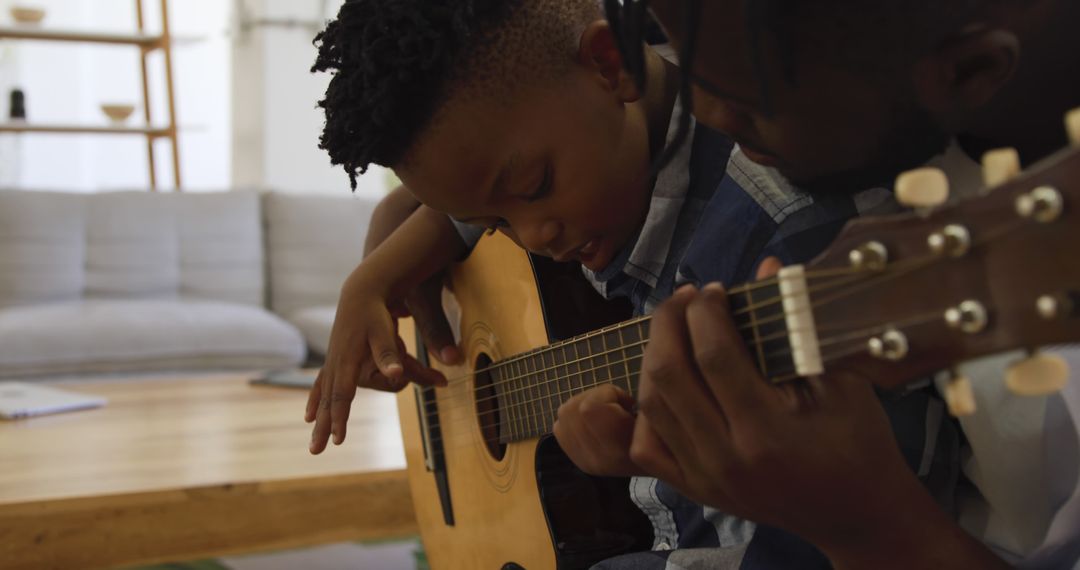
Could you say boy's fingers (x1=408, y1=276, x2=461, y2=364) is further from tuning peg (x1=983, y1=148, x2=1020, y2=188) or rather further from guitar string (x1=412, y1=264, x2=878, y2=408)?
tuning peg (x1=983, y1=148, x2=1020, y2=188)

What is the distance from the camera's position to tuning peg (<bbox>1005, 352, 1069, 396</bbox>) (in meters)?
0.38

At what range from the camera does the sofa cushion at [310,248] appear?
3410 mm

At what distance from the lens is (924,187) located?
394 mm

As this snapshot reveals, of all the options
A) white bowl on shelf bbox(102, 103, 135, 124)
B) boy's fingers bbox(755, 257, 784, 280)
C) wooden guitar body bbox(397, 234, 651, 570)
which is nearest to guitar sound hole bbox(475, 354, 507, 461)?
wooden guitar body bbox(397, 234, 651, 570)

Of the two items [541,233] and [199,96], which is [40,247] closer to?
[199,96]

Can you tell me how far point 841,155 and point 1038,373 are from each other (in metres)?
0.19

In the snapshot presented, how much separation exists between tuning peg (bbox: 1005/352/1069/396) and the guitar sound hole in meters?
0.65

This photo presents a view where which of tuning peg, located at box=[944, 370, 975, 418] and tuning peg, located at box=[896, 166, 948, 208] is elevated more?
tuning peg, located at box=[896, 166, 948, 208]

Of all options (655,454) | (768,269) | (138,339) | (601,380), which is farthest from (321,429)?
(138,339)

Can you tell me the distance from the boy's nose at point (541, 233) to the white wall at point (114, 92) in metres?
4.03

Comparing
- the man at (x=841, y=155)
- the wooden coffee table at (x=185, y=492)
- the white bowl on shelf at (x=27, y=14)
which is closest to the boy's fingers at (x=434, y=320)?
the wooden coffee table at (x=185, y=492)

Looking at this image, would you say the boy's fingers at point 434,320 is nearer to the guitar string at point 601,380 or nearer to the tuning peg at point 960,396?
the guitar string at point 601,380

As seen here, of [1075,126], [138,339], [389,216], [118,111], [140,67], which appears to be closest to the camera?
[1075,126]

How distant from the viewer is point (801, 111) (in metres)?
0.51
